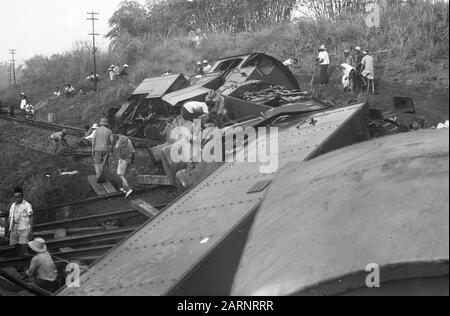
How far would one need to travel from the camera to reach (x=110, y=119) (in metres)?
17.1

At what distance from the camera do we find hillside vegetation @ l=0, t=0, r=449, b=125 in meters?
19.5

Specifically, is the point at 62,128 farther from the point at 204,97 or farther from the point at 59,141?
the point at 204,97

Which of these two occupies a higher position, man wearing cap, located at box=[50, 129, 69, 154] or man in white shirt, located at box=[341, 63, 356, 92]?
man in white shirt, located at box=[341, 63, 356, 92]

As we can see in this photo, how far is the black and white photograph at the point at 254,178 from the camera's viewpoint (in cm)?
243

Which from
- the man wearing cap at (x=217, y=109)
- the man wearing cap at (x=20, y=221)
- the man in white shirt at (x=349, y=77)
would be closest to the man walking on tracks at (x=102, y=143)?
the man wearing cap at (x=217, y=109)

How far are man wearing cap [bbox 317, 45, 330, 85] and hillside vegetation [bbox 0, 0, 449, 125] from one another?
5.32 ft

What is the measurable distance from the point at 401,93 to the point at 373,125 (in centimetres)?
918

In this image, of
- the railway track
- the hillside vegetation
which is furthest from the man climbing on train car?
the hillside vegetation

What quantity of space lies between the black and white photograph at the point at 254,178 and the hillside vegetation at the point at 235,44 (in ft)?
0.35

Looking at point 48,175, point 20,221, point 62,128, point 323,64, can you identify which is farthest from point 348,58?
point 20,221

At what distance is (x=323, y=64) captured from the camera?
61.2 feet

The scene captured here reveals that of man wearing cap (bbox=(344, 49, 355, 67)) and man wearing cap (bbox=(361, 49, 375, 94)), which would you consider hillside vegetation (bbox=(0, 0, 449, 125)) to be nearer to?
man wearing cap (bbox=(344, 49, 355, 67))

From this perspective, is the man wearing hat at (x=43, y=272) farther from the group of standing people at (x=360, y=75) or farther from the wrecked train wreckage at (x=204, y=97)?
the group of standing people at (x=360, y=75)
